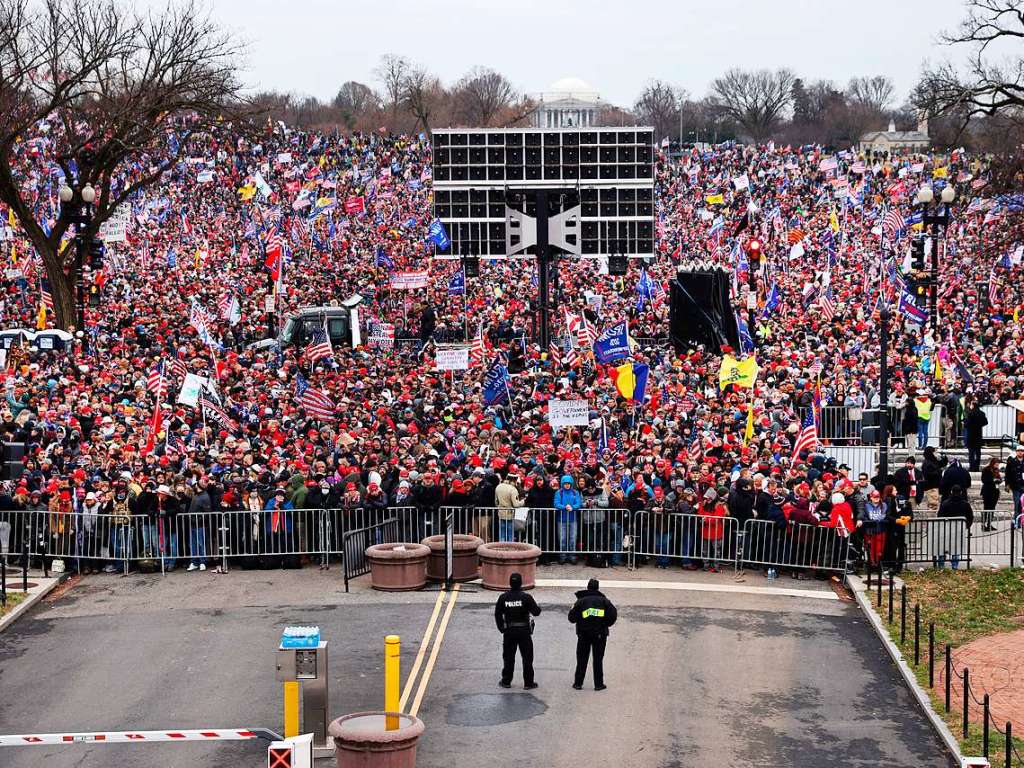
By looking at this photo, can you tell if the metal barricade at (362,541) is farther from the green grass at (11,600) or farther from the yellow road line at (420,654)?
the green grass at (11,600)

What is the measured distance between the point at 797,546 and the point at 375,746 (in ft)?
36.3

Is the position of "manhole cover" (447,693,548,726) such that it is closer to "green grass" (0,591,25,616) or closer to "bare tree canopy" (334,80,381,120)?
"green grass" (0,591,25,616)

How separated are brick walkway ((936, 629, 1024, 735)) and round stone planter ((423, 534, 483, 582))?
23.2ft

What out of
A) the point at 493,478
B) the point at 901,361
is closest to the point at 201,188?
the point at 901,361

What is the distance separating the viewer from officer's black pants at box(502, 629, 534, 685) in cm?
1755

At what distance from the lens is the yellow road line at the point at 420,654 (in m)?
17.3

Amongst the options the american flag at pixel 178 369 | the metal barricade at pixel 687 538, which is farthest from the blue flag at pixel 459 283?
the metal barricade at pixel 687 538

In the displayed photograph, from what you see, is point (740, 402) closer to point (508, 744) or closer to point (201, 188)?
point (508, 744)

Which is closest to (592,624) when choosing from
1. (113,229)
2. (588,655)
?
(588,655)

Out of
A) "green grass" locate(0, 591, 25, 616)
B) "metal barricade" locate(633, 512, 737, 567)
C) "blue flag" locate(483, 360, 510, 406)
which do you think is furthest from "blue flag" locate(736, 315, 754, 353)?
"green grass" locate(0, 591, 25, 616)

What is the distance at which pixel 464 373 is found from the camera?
37094 millimetres

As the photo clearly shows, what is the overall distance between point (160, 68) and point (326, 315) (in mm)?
10495

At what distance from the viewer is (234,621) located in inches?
831

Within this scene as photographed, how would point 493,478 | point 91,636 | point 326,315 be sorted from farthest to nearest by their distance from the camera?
point 326,315, point 493,478, point 91,636
